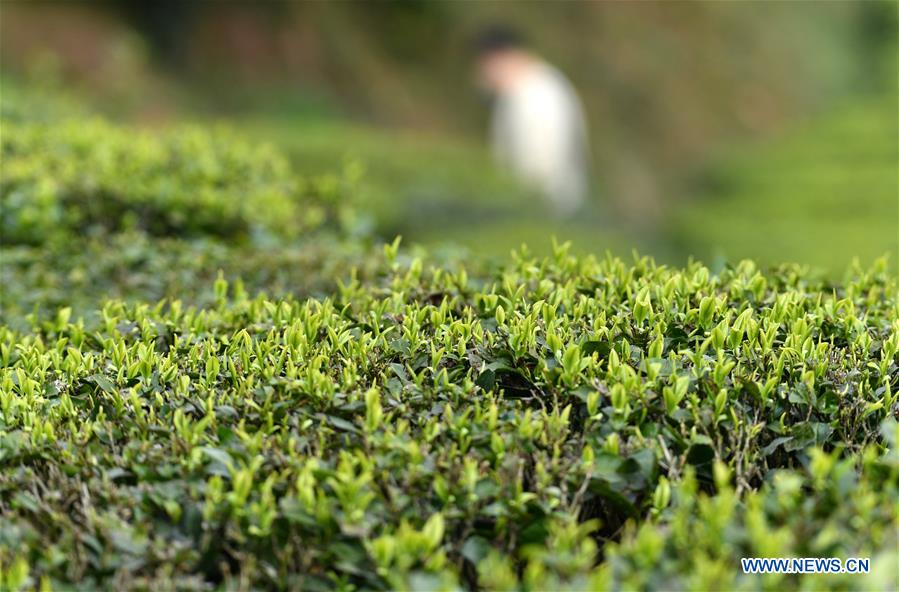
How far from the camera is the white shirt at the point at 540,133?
958 centimetres

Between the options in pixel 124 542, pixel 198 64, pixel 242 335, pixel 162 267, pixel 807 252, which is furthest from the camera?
pixel 198 64

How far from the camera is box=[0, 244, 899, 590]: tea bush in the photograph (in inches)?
79.0

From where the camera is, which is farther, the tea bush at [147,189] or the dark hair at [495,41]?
the dark hair at [495,41]

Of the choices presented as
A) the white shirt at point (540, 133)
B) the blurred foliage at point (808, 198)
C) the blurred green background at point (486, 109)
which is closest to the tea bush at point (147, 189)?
the blurred green background at point (486, 109)

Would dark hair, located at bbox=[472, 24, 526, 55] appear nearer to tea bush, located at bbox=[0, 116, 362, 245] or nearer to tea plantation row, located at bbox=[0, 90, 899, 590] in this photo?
tea bush, located at bbox=[0, 116, 362, 245]

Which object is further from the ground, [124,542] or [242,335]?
[242,335]

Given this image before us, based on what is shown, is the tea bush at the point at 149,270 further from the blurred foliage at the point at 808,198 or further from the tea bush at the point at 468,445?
the blurred foliage at the point at 808,198

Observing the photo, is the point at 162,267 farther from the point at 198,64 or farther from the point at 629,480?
the point at 198,64

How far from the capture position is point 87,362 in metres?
2.74

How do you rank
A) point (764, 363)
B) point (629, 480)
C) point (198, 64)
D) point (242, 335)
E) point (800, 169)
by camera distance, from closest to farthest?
point (629, 480)
point (764, 363)
point (242, 335)
point (198, 64)
point (800, 169)

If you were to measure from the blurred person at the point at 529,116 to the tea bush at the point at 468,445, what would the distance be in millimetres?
6678

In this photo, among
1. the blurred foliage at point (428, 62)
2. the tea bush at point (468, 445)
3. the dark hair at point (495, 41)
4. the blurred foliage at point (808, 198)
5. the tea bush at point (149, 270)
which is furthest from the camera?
the blurred foliage at point (428, 62)

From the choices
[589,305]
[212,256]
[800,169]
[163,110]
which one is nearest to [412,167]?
[212,256]

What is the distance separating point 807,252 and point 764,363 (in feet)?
28.7
